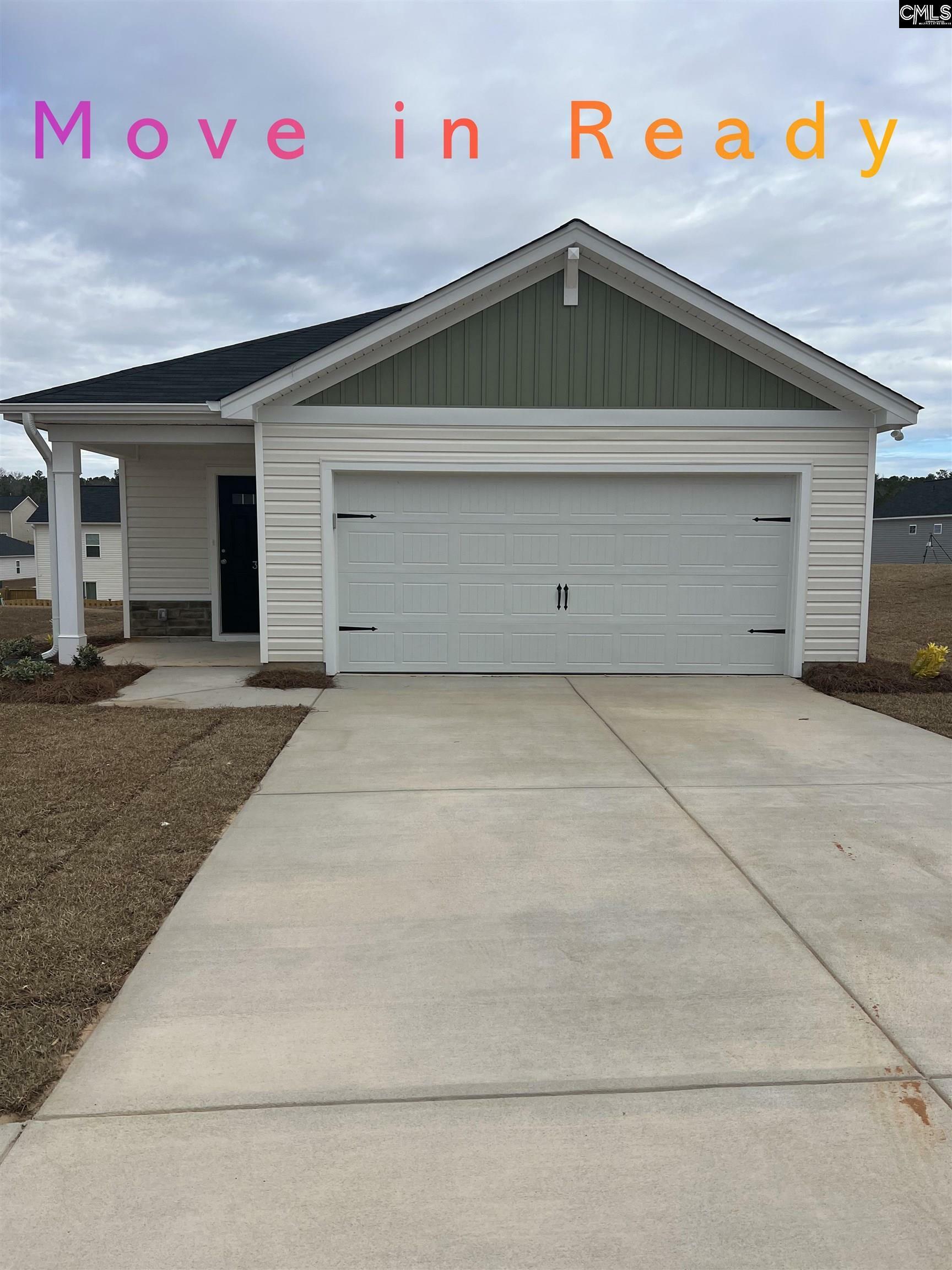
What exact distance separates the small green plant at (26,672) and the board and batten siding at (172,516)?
Answer: 3453 millimetres

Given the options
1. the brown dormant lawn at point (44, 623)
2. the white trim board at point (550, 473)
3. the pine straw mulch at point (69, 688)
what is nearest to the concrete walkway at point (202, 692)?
the pine straw mulch at point (69, 688)

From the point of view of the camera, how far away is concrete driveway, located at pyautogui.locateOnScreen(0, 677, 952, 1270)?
84.8 inches

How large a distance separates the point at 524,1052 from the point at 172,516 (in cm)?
1133

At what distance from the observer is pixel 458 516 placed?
33.2ft

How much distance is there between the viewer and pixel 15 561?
155ft

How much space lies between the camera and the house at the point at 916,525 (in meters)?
40.2

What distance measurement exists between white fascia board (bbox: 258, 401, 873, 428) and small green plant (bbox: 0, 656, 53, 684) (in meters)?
3.80

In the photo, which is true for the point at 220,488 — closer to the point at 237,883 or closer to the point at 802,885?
the point at 237,883

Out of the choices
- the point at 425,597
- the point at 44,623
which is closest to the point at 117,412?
the point at 425,597

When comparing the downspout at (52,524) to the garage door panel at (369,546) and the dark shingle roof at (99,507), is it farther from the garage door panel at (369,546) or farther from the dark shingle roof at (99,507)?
the dark shingle roof at (99,507)

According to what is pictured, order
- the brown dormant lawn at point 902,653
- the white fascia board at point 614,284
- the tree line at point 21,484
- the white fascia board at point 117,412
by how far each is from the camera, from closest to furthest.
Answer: the brown dormant lawn at point 902,653 → the white fascia board at point 614,284 → the white fascia board at point 117,412 → the tree line at point 21,484

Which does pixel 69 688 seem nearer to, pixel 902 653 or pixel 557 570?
pixel 557 570

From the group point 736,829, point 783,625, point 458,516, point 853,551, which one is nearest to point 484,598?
point 458,516

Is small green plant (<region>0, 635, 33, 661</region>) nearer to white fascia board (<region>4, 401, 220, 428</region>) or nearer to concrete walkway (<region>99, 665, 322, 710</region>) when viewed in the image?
concrete walkway (<region>99, 665, 322, 710</region>)
